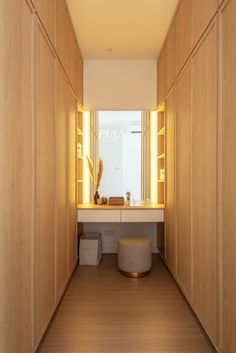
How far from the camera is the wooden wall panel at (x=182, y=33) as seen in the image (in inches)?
90.5

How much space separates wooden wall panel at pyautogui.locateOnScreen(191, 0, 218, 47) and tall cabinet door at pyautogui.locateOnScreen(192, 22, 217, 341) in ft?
0.24

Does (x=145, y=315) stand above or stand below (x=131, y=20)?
below

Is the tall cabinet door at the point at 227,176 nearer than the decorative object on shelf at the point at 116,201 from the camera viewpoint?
Result: Yes

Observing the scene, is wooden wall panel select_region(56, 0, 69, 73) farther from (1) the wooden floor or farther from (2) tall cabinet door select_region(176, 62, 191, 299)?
(1) the wooden floor

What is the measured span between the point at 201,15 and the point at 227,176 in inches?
46.9

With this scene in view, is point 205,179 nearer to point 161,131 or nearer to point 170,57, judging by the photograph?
point 170,57

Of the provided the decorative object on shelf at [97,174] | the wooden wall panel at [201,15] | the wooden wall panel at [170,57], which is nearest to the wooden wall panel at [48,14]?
the wooden wall panel at [201,15]

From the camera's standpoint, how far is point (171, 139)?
10.1 feet

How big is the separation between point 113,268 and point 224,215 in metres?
2.21

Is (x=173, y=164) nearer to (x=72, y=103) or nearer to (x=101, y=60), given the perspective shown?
(x=72, y=103)

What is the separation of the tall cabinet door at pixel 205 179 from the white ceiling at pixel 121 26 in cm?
106

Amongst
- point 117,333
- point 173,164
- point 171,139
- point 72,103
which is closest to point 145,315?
point 117,333

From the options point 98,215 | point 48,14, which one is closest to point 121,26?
point 48,14

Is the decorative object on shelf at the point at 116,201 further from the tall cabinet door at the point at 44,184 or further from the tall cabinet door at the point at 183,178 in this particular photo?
the tall cabinet door at the point at 44,184
